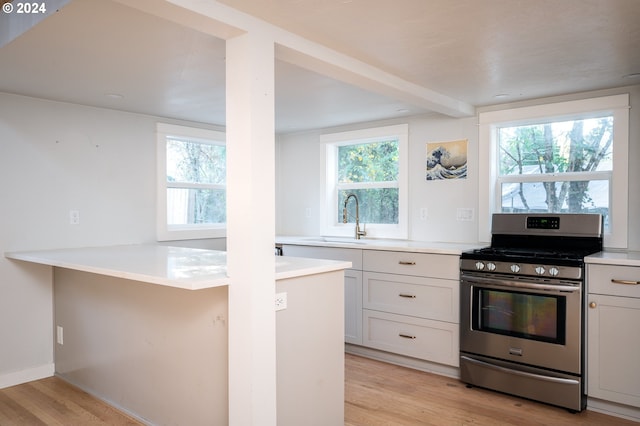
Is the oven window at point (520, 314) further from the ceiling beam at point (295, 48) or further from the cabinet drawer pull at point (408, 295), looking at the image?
the ceiling beam at point (295, 48)

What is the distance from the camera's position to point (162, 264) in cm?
249

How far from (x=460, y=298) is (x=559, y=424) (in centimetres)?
96

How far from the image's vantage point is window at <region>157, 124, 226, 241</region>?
414 centimetres

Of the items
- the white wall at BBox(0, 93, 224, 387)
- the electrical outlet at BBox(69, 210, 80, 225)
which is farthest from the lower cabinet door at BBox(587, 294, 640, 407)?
the electrical outlet at BBox(69, 210, 80, 225)

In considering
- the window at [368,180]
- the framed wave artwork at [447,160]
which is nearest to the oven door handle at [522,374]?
the window at [368,180]

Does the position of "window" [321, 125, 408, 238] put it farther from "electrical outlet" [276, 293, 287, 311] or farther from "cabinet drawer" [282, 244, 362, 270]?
"electrical outlet" [276, 293, 287, 311]

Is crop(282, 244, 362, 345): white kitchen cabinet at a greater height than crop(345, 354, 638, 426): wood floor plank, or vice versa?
crop(282, 244, 362, 345): white kitchen cabinet

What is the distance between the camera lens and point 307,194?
5062 mm

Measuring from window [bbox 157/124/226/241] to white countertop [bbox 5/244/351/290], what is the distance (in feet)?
2.61

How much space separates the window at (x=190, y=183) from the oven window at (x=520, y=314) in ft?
8.38

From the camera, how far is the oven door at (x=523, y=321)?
2.87 m

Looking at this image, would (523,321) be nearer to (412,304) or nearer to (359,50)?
(412,304)

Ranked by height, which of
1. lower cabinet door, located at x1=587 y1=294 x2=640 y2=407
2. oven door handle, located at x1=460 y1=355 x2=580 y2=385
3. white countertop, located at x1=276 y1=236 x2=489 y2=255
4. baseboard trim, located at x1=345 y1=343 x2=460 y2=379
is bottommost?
baseboard trim, located at x1=345 y1=343 x2=460 y2=379

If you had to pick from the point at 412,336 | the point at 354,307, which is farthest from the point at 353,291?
the point at 412,336
